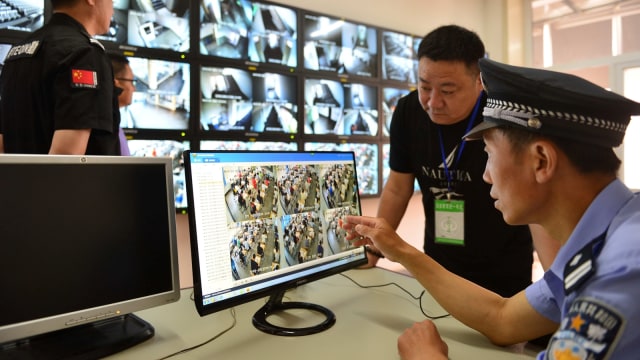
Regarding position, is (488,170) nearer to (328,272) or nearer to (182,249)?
(328,272)

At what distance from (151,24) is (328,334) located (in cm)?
194

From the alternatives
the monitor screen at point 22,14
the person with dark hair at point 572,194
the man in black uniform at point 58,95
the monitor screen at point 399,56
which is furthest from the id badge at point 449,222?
the monitor screen at point 22,14

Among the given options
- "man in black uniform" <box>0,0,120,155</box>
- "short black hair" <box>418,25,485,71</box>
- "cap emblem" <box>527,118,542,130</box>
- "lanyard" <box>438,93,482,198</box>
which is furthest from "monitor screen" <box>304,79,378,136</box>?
"cap emblem" <box>527,118,542,130</box>

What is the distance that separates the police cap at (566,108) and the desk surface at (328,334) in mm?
517

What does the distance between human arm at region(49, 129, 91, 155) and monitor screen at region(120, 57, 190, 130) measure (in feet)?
2.92

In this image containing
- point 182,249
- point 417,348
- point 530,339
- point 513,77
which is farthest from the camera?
point 182,249

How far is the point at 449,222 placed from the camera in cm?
159

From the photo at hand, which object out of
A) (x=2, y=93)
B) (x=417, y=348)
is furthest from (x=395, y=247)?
(x=2, y=93)

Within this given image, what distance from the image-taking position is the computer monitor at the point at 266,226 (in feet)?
2.94

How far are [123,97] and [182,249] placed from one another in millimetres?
866

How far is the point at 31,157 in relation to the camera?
81 centimetres

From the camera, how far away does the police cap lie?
2.14 feet

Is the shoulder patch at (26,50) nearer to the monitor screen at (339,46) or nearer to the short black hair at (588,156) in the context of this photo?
the short black hair at (588,156)

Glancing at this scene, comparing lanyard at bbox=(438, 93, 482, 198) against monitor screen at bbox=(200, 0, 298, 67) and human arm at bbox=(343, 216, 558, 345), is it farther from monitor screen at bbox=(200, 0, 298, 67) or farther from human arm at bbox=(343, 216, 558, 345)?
monitor screen at bbox=(200, 0, 298, 67)
